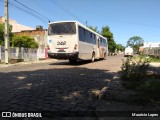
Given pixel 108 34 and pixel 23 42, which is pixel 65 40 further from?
pixel 108 34

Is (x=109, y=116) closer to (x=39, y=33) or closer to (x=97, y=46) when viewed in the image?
(x=97, y=46)

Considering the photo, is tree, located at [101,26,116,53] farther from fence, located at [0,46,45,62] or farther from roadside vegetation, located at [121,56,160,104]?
roadside vegetation, located at [121,56,160,104]

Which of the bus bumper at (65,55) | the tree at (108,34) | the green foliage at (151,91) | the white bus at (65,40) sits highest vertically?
the tree at (108,34)

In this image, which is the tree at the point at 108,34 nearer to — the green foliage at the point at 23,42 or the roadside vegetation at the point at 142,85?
the green foliage at the point at 23,42

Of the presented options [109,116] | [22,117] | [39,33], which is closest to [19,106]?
[22,117]

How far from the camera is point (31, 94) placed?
6.59 meters

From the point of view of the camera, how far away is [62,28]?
60.8 feet

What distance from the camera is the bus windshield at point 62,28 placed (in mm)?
18280

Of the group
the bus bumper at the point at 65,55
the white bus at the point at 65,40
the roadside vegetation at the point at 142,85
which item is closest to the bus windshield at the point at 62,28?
the white bus at the point at 65,40

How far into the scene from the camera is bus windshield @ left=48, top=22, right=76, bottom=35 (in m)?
18.3

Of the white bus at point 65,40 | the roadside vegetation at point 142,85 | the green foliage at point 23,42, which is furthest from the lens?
the green foliage at point 23,42

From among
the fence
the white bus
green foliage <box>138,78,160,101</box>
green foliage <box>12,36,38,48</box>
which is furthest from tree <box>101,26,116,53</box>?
green foliage <box>138,78,160,101</box>

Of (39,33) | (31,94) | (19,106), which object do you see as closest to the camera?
(19,106)

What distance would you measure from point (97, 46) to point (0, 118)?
22582 millimetres
